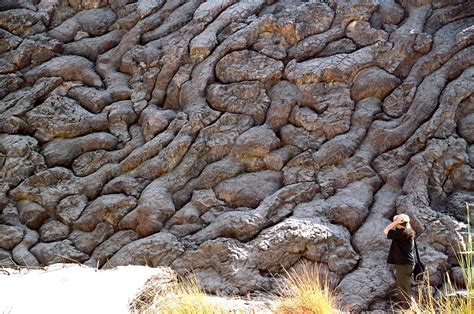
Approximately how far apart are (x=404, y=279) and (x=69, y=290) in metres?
3.01

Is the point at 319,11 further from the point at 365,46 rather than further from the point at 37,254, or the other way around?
the point at 37,254

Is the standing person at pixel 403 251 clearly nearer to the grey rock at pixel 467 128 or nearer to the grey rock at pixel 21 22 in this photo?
the grey rock at pixel 467 128

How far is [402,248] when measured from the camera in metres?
5.01

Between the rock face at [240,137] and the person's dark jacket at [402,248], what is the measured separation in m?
0.45

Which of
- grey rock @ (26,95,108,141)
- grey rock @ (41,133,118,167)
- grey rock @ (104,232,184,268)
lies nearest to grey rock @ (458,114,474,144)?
grey rock @ (104,232,184,268)

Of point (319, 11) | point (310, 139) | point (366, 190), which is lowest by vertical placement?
point (366, 190)

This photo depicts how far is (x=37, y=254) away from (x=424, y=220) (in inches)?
Answer: 178

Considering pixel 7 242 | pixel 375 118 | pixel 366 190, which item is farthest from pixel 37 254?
pixel 375 118

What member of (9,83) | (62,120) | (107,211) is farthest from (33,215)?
(9,83)

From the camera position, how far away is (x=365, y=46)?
281 inches

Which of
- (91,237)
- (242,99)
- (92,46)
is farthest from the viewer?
(92,46)

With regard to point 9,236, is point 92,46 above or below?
above

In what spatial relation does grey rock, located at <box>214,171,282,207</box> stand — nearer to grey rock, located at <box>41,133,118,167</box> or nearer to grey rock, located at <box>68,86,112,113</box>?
grey rock, located at <box>41,133,118,167</box>

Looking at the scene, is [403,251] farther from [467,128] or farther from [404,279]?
[467,128]
